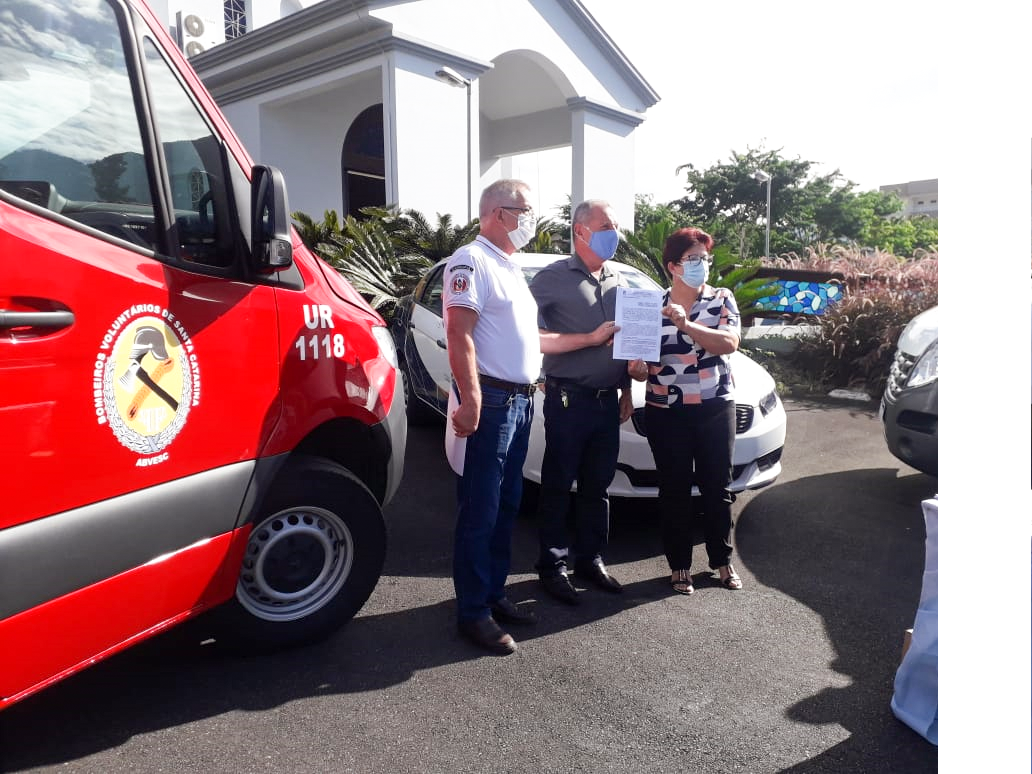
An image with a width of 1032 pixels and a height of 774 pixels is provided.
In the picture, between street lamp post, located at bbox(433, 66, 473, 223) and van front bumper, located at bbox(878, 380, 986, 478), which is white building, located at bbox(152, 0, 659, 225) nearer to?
street lamp post, located at bbox(433, 66, 473, 223)

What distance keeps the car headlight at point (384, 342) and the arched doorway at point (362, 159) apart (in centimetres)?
→ 1394

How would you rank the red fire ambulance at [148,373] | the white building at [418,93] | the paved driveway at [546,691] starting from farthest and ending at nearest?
the white building at [418,93] → the paved driveway at [546,691] → the red fire ambulance at [148,373]

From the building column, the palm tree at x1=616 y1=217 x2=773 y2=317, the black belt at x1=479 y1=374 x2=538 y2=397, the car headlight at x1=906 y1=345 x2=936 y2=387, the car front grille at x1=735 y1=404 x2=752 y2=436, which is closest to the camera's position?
the black belt at x1=479 y1=374 x2=538 y2=397

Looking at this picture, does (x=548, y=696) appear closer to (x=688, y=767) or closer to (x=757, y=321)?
(x=688, y=767)

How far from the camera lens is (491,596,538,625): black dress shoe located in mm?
3490

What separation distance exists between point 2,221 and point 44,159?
1.06ft

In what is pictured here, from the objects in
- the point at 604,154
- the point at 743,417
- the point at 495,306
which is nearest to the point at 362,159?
the point at 604,154

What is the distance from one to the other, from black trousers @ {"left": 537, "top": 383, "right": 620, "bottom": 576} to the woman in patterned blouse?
26 cm

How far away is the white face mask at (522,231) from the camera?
3301 mm

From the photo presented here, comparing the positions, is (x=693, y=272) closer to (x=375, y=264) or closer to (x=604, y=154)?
(x=375, y=264)

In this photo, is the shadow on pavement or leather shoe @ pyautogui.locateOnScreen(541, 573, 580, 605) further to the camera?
leather shoe @ pyautogui.locateOnScreen(541, 573, 580, 605)

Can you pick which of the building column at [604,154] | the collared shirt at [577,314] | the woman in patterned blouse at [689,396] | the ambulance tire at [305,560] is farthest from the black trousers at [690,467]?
the building column at [604,154]

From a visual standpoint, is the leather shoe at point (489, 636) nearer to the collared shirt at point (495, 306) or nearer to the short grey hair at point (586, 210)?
the collared shirt at point (495, 306)

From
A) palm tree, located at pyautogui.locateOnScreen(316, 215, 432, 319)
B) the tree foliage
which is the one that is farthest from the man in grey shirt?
the tree foliage
